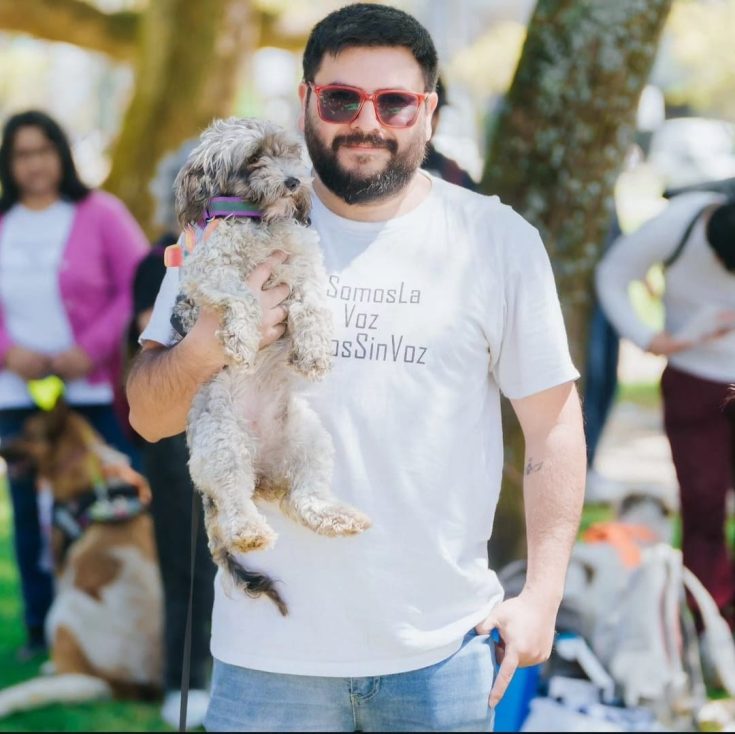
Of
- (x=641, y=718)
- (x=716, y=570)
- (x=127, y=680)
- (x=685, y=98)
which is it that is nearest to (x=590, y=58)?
(x=716, y=570)

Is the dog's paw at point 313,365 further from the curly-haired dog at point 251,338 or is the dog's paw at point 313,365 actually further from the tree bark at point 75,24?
the tree bark at point 75,24

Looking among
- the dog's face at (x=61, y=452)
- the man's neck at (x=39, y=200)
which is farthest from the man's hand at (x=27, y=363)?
the man's neck at (x=39, y=200)

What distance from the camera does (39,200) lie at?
20.9 ft

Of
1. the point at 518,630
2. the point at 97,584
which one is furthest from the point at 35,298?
the point at 518,630

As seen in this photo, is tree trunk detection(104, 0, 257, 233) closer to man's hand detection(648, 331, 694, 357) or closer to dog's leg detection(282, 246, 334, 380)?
man's hand detection(648, 331, 694, 357)

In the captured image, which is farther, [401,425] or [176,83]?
[176,83]

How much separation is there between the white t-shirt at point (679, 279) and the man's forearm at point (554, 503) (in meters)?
2.58

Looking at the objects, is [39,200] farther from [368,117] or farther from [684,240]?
[368,117]

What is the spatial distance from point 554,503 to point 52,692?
11.0ft

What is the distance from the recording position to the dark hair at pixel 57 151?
6.36 m

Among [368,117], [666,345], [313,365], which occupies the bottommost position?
[666,345]

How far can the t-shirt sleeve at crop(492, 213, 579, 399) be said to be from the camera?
8.59 feet

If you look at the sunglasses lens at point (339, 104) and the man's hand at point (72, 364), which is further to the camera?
the man's hand at point (72, 364)

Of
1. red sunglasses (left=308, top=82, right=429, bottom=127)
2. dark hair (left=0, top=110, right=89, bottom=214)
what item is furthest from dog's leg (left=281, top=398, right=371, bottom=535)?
dark hair (left=0, top=110, right=89, bottom=214)
